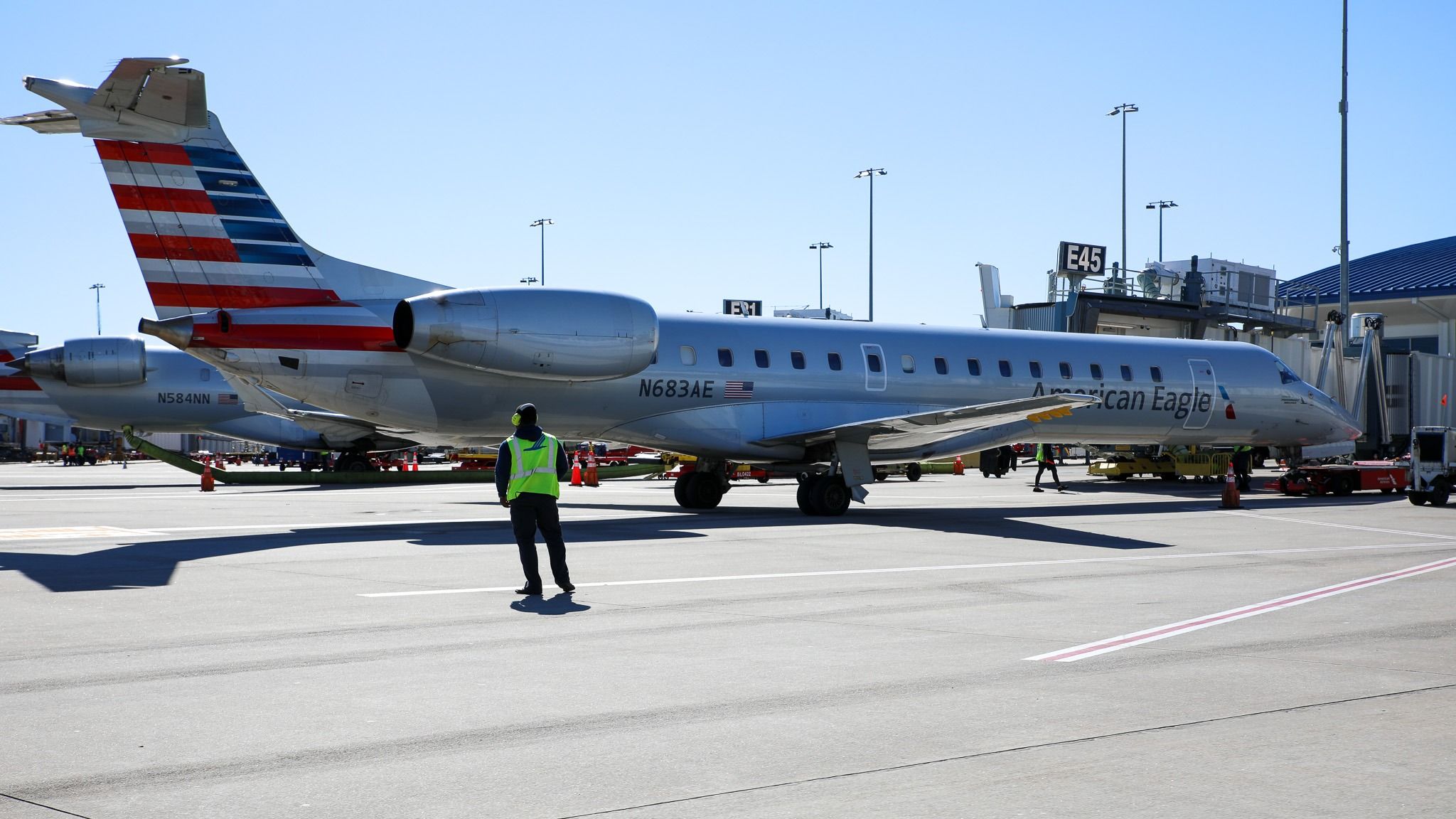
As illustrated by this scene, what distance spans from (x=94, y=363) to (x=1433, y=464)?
3480 cm

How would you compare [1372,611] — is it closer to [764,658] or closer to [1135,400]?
[764,658]

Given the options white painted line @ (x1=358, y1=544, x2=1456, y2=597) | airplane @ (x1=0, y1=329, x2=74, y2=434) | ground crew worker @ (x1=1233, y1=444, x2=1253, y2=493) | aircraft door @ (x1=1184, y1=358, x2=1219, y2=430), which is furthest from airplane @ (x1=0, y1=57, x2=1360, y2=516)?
airplane @ (x1=0, y1=329, x2=74, y2=434)

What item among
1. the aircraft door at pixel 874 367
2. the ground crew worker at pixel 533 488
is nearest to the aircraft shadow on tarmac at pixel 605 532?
the aircraft door at pixel 874 367

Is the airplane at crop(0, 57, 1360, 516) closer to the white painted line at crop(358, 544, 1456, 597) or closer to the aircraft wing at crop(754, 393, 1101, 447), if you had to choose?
the aircraft wing at crop(754, 393, 1101, 447)

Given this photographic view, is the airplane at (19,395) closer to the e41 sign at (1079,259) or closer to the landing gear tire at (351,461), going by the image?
the landing gear tire at (351,461)

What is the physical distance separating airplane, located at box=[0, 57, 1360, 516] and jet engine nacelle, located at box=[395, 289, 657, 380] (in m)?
0.03

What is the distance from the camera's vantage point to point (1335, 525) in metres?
20.3

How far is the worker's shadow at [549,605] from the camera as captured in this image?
9.97m

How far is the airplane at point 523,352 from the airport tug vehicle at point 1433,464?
6401mm

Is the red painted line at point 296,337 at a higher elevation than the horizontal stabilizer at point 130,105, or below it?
below

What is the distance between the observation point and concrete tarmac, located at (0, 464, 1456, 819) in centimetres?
491

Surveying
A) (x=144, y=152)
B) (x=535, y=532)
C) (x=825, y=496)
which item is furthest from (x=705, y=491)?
(x=535, y=532)

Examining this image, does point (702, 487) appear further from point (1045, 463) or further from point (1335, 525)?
point (1045, 463)

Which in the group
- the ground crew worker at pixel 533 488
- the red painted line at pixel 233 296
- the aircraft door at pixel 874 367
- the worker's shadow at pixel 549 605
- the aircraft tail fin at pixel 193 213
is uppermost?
the aircraft tail fin at pixel 193 213
